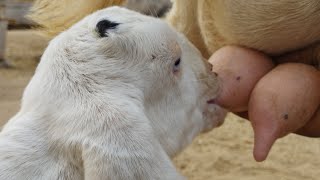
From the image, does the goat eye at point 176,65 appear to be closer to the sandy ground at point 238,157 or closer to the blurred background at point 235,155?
the blurred background at point 235,155

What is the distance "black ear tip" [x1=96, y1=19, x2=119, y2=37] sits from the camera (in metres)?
1.89

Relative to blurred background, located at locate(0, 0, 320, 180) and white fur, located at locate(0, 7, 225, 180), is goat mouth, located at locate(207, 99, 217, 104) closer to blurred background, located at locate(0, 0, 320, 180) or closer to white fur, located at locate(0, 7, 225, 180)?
white fur, located at locate(0, 7, 225, 180)

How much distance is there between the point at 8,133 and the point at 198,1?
3.34 feet

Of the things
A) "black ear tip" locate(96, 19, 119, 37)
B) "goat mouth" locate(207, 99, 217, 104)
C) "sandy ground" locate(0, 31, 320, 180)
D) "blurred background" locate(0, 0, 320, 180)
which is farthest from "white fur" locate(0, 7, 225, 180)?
"sandy ground" locate(0, 31, 320, 180)

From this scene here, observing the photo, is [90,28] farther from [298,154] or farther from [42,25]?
[298,154]

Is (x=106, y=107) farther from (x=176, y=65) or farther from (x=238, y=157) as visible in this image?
(x=238, y=157)

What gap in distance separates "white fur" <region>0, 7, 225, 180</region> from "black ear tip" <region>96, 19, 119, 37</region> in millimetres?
11

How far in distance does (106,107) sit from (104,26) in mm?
282

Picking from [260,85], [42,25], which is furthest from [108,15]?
[42,25]

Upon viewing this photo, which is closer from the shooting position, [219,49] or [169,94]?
[169,94]

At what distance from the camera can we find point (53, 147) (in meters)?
1.76

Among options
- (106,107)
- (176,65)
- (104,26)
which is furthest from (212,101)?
(106,107)

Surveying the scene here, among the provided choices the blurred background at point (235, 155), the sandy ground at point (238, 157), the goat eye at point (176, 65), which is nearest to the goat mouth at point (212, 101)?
the goat eye at point (176, 65)

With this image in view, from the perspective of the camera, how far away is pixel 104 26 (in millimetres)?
1905
